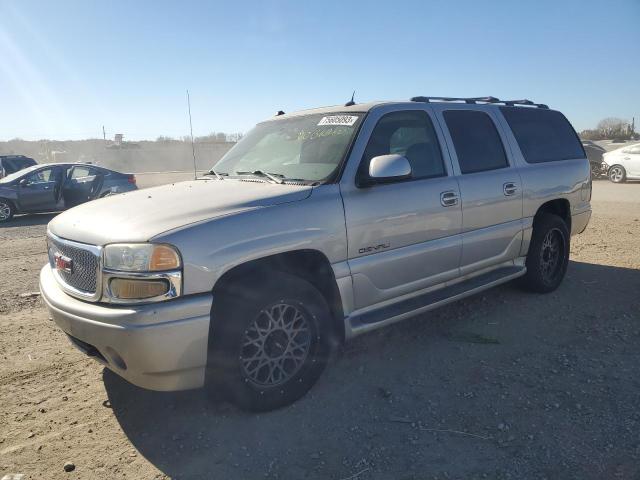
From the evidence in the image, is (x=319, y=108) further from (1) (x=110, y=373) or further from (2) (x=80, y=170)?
(2) (x=80, y=170)

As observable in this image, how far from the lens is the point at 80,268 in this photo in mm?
2836

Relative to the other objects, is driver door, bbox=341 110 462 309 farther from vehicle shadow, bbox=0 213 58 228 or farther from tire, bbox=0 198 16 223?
tire, bbox=0 198 16 223

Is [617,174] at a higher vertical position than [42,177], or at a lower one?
lower

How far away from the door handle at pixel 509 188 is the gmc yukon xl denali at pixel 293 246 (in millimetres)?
21

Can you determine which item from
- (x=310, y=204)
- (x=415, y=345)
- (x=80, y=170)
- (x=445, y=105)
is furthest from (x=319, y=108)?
(x=80, y=170)

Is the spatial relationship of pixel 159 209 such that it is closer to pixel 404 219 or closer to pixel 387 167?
pixel 387 167

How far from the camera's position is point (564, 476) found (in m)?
2.38

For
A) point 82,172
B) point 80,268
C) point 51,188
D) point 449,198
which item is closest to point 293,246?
point 80,268

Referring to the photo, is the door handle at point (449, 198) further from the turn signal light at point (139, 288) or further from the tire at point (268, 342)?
the turn signal light at point (139, 288)

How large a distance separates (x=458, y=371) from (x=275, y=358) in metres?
1.39

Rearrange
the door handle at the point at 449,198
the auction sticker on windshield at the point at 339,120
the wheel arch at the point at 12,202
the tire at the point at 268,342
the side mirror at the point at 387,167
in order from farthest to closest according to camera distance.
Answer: the wheel arch at the point at 12,202
the door handle at the point at 449,198
the auction sticker on windshield at the point at 339,120
the side mirror at the point at 387,167
the tire at the point at 268,342

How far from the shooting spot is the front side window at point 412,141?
11.9 ft

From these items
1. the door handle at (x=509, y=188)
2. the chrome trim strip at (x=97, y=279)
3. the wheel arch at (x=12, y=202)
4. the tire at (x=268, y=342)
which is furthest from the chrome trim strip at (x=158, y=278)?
the wheel arch at (x=12, y=202)

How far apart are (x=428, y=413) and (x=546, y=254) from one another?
287 cm
